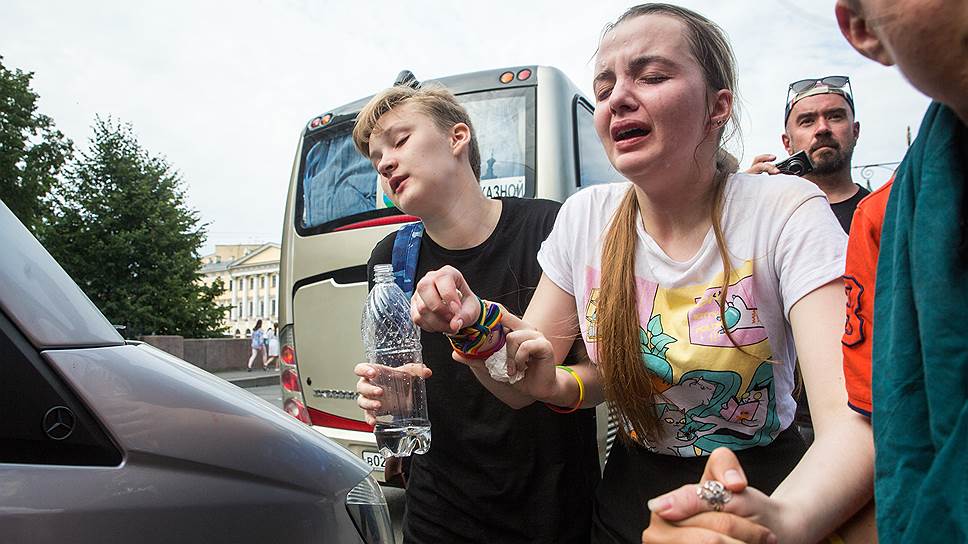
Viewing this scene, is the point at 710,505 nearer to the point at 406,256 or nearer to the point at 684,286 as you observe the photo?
the point at 684,286

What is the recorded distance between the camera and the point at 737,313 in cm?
150

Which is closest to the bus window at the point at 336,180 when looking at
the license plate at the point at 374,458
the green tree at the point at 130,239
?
the license plate at the point at 374,458

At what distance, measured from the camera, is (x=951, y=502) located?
0.86 metres

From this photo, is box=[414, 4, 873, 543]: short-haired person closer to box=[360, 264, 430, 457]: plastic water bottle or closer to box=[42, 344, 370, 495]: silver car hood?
box=[42, 344, 370, 495]: silver car hood

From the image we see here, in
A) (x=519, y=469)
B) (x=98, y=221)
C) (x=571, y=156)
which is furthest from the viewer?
(x=98, y=221)

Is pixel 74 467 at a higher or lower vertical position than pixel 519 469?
higher

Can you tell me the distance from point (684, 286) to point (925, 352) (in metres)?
0.69

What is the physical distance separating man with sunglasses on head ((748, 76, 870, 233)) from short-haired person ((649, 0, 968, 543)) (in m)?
2.74

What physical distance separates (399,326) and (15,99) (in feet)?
80.8

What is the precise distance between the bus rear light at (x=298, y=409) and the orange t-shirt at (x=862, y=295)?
5.17m

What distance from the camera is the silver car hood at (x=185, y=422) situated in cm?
143

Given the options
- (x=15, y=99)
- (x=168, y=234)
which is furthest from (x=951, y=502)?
(x=168, y=234)

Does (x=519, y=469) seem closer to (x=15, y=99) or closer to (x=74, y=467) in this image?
(x=74, y=467)

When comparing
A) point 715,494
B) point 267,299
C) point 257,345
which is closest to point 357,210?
point 715,494
